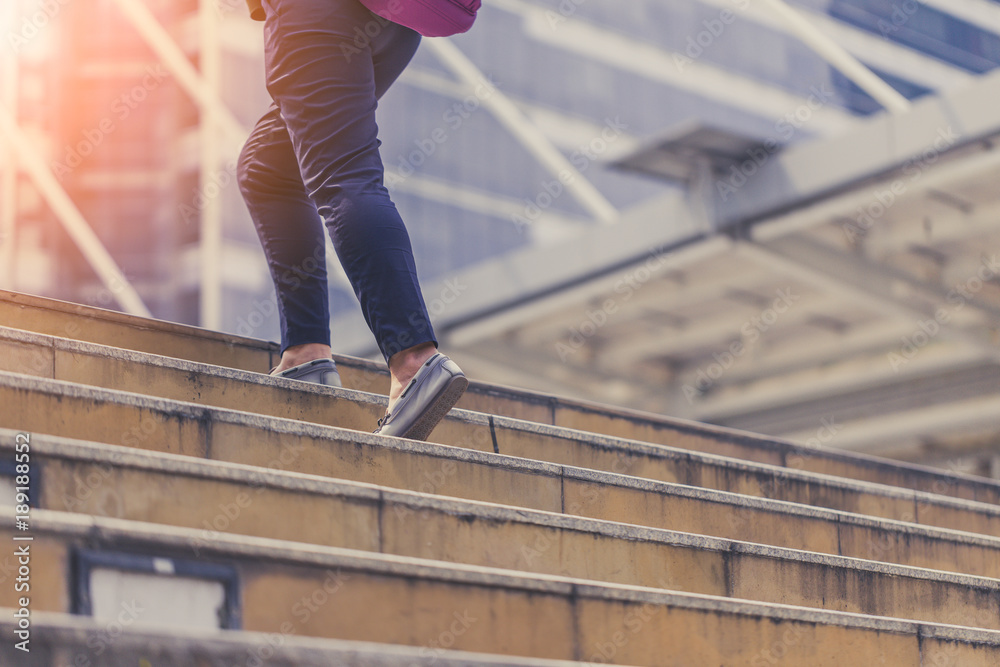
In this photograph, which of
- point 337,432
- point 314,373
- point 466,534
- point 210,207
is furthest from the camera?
point 210,207

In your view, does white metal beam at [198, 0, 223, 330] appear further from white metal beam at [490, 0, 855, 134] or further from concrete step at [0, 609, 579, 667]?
concrete step at [0, 609, 579, 667]

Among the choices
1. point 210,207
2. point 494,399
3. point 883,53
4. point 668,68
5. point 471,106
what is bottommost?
point 494,399

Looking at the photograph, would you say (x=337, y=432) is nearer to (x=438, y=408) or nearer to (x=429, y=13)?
(x=438, y=408)

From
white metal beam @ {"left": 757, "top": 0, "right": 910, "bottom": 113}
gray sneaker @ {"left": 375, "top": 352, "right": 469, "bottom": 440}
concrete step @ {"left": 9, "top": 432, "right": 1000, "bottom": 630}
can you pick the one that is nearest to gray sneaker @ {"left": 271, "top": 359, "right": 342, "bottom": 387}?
gray sneaker @ {"left": 375, "top": 352, "right": 469, "bottom": 440}

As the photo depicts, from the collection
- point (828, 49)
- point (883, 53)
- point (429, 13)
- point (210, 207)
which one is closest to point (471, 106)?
point (210, 207)

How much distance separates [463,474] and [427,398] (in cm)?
Result: 28

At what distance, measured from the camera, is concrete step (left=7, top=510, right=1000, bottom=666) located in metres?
2.38

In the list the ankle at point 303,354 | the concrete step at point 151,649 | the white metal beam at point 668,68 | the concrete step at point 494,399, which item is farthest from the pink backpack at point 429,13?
the white metal beam at point 668,68

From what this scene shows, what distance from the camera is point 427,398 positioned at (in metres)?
3.41

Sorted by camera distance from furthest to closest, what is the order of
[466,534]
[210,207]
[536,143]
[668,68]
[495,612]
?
[668,68], [210,207], [536,143], [466,534], [495,612]

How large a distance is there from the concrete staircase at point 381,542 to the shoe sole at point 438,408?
0.20ft

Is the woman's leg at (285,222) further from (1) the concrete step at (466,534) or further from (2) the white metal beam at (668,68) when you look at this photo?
(2) the white metal beam at (668,68)

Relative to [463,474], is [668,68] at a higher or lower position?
higher

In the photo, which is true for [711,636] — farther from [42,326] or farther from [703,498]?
[42,326]
